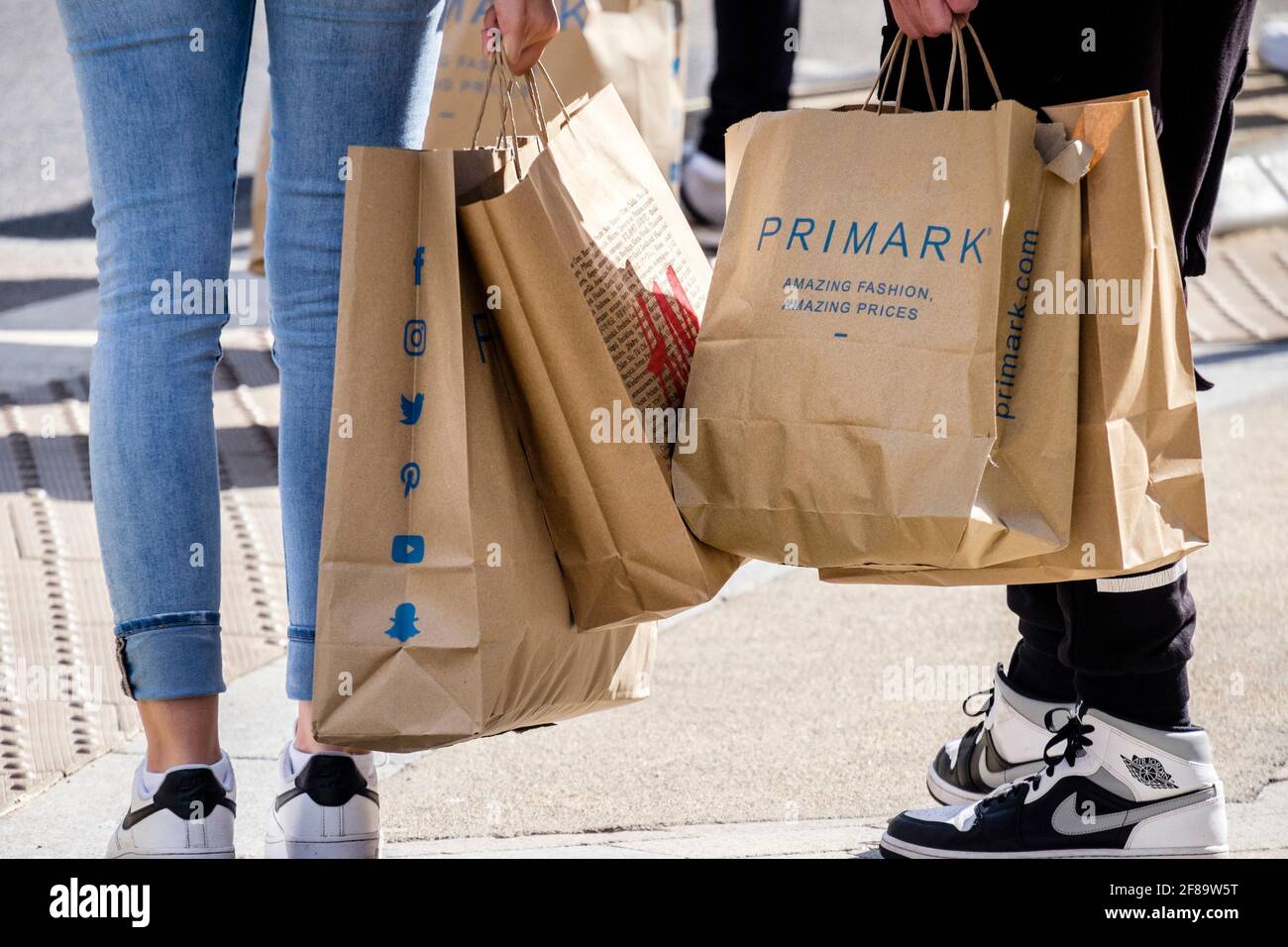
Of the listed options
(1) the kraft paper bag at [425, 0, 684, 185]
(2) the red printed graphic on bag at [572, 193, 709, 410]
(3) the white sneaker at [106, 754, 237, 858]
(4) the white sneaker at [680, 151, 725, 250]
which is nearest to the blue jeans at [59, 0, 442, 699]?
(3) the white sneaker at [106, 754, 237, 858]

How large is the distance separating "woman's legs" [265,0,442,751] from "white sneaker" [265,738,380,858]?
0.15 feet

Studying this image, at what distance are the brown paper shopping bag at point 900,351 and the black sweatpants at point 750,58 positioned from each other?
174 inches

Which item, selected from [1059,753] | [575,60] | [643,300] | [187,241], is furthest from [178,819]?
[575,60]

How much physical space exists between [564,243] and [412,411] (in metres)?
0.27

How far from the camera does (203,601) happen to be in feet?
6.50

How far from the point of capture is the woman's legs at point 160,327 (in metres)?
1.92

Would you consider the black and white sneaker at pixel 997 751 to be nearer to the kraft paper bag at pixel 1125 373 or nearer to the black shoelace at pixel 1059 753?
the black shoelace at pixel 1059 753

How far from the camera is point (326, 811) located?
1.99m

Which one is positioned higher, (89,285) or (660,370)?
(89,285)

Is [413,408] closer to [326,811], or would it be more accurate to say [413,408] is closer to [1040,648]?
[326,811]

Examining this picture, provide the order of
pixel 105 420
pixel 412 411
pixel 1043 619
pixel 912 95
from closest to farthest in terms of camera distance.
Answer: pixel 412 411 → pixel 105 420 → pixel 912 95 → pixel 1043 619
